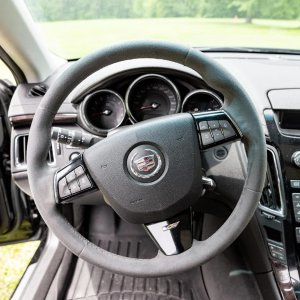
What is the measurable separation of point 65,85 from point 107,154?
0.22 m

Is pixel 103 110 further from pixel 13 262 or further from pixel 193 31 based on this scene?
pixel 13 262

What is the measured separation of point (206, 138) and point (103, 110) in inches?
20.0

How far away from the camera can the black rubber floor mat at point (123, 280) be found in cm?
184

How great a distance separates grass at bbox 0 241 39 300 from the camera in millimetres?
2281

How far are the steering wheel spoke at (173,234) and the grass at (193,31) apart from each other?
0.96 m

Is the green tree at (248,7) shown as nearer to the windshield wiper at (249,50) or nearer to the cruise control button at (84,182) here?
the windshield wiper at (249,50)

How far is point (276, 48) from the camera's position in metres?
2.00

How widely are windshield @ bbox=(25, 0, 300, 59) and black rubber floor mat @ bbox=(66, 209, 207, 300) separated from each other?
0.84 m

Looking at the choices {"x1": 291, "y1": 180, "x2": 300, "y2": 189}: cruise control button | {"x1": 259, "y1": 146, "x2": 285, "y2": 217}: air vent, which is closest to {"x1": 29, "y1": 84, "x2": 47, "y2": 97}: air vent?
{"x1": 259, "y1": 146, "x2": 285, "y2": 217}: air vent

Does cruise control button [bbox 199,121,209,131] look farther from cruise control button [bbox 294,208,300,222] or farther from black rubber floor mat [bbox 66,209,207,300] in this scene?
black rubber floor mat [bbox 66,209,207,300]

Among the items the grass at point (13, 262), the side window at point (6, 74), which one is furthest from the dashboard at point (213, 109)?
the grass at point (13, 262)

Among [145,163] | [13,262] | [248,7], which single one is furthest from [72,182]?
[13,262]

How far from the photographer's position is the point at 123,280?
1.92 metres

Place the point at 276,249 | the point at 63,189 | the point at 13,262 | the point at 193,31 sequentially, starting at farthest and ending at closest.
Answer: the point at 13,262 < the point at 193,31 < the point at 276,249 < the point at 63,189
